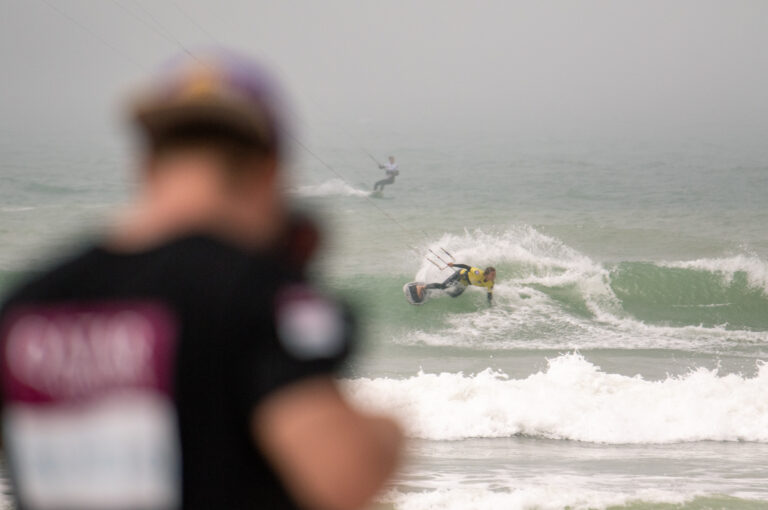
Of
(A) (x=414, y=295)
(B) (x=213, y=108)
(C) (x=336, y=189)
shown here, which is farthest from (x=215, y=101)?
(C) (x=336, y=189)

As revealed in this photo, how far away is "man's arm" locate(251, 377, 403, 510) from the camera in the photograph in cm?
74

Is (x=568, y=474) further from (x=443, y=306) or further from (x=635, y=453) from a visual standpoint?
(x=443, y=306)

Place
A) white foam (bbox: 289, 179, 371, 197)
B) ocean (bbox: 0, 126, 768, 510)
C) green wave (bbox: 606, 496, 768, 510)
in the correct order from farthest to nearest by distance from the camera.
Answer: white foam (bbox: 289, 179, 371, 197) < ocean (bbox: 0, 126, 768, 510) < green wave (bbox: 606, 496, 768, 510)

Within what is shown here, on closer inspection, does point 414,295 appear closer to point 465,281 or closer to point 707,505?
point 465,281

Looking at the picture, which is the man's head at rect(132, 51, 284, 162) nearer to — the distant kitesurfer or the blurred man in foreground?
the blurred man in foreground

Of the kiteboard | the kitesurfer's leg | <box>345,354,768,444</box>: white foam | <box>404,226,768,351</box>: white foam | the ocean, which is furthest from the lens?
the kiteboard

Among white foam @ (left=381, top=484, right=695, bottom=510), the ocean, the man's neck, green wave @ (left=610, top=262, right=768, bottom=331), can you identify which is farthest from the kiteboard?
the man's neck

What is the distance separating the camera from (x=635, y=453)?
9547 millimetres

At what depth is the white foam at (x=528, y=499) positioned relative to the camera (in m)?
5.84

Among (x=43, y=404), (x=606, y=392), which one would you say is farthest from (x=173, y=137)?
(x=606, y=392)

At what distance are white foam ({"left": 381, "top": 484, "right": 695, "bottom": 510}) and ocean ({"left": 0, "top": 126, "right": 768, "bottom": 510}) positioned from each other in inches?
0.6

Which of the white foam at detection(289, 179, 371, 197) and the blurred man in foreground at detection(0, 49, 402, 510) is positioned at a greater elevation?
the white foam at detection(289, 179, 371, 197)

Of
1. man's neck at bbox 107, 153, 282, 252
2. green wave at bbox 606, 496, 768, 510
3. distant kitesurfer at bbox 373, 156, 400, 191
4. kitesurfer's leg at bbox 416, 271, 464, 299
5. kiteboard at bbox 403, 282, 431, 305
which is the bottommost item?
green wave at bbox 606, 496, 768, 510

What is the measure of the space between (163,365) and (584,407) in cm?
1091
